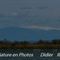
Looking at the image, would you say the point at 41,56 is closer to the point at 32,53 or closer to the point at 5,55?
the point at 32,53

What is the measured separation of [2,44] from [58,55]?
950 mm

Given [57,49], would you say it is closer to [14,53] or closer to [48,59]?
[48,59]

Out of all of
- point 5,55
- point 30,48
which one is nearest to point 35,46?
point 30,48

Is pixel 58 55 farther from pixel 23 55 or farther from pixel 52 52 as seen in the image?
pixel 23 55

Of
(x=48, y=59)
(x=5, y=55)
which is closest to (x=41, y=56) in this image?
(x=48, y=59)

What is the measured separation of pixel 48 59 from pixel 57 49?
10.8 inches

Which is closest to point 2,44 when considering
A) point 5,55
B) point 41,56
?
point 5,55

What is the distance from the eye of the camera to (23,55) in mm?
6219

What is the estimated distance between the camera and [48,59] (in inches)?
243

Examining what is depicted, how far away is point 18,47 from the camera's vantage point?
6320mm

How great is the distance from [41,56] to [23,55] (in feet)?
0.99

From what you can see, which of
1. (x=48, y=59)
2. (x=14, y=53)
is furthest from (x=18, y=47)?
(x=48, y=59)

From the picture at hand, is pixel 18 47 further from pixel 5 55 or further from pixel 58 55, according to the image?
pixel 58 55

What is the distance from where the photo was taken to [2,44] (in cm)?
630
